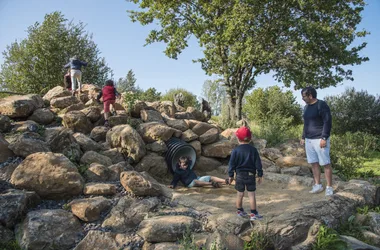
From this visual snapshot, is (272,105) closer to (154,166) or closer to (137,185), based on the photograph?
(154,166)

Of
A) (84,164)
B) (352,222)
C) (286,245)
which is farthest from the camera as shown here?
(84,164)

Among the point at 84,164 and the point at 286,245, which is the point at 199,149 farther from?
the point at 286,245

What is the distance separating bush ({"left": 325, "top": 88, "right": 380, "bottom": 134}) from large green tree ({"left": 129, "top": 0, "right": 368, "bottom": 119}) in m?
1.91

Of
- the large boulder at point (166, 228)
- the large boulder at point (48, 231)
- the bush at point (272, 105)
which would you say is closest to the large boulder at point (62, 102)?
the large boulder at point (48, 231)

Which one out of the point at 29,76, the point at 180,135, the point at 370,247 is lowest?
the point at 370,247

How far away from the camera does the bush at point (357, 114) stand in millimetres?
16188

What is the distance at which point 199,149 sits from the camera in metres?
8.69

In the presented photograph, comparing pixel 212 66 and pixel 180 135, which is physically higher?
pixel 212 66

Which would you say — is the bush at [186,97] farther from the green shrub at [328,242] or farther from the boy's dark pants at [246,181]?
the green shrub at [328,242]

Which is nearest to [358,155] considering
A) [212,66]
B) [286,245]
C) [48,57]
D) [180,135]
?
[180,135]

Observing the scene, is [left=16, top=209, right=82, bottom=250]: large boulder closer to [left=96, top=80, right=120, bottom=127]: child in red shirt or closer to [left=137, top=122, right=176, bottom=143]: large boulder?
[left=137, top=122, right=176, bottom=143]: large boulder

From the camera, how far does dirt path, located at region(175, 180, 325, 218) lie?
17.7 ft

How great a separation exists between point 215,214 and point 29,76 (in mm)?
15105

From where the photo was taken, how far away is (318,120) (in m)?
5.47
